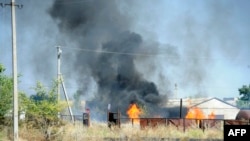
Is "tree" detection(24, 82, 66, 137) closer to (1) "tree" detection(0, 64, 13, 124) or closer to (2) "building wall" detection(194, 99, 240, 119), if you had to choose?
(1) "tree" detection(0, 64, 13, 124)

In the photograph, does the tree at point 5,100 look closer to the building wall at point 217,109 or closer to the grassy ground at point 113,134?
the grassy ground at point 113,134

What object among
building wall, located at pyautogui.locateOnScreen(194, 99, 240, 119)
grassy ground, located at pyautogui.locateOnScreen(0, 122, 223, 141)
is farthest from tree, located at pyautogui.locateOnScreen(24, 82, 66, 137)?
building wall, located at pyautogui.locateOnScreen(194, 99, 240, 119)

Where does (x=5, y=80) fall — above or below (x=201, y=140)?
above

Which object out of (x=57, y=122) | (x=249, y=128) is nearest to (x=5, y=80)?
(x=57, y=122)

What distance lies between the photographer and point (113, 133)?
26.5m

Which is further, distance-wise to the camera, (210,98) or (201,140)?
(210,98)

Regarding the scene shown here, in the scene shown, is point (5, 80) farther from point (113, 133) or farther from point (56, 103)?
point (113, 133)

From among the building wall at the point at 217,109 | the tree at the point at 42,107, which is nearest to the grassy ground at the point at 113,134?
the tree at the point at 42,107

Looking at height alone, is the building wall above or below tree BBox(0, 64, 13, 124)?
below

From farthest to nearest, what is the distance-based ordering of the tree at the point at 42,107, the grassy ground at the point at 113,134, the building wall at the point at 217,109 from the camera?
the building wall at the point at 217,109, the tree at the point at 42,107, the grassy ground at the point at 113,134

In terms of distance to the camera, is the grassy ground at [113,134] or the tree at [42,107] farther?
the tree at [42,107]

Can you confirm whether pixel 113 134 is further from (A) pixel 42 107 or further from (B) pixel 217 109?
(B) pixel 217 109

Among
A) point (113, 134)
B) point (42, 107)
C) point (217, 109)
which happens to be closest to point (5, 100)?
point (42, 107)

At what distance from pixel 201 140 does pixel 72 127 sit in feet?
23.9
